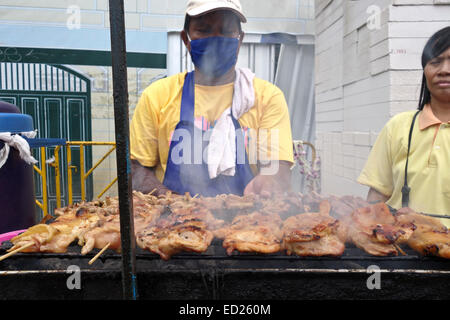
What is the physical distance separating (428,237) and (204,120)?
211 cm

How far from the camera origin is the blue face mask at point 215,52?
100.0 inches

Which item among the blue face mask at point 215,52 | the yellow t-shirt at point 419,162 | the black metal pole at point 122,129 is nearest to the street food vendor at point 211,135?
the blue face mask at point 215,52

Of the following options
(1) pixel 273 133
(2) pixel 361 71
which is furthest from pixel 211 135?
(2) pixel 361 71

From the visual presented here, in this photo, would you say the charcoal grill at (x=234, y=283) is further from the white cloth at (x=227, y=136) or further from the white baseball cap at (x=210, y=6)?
the white baseball cap at (x=210, y=6)

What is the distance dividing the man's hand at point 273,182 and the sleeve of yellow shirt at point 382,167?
705 millimetres

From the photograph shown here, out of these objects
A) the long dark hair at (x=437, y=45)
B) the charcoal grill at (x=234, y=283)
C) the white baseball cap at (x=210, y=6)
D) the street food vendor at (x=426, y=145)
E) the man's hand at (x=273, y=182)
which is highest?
the white baseball cap at (x=210, y=6)

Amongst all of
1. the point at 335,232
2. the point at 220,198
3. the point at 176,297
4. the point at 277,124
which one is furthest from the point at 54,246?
the point at 277,124

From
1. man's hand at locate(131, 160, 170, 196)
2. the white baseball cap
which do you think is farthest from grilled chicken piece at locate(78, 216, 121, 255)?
the white baseball cap

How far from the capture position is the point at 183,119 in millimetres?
2930

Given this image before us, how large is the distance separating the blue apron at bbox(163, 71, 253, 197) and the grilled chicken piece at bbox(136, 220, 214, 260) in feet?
4.50

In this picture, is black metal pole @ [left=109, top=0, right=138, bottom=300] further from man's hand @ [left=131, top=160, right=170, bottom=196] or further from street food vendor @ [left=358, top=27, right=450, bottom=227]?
street food vendor @ [left=358, top=27, right=450, bottom=227]

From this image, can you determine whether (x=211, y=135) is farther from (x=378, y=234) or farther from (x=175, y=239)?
(x=378, y=234)

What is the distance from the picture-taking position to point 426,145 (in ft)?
7.79

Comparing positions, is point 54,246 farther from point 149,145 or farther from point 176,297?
point 149,145
